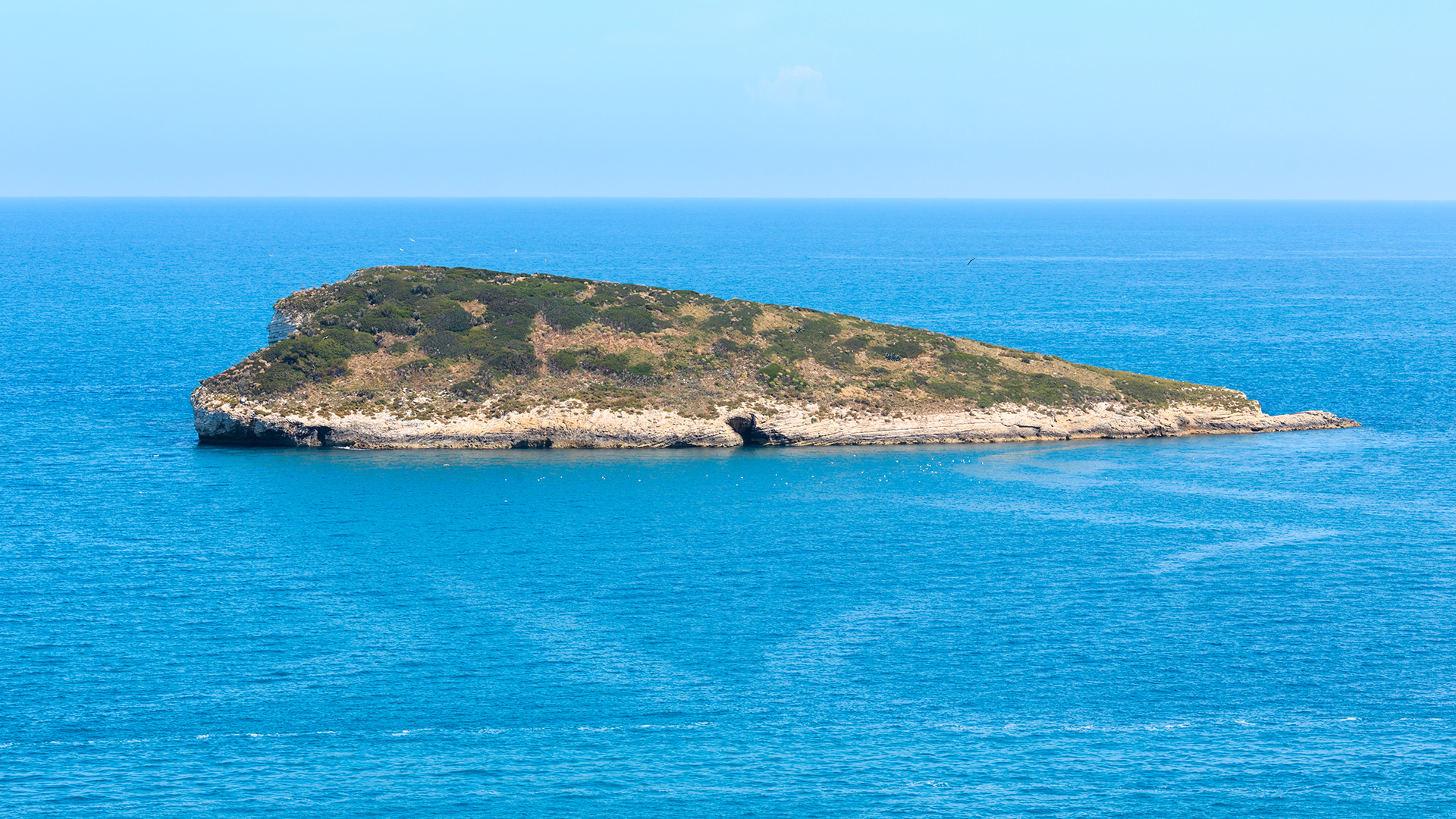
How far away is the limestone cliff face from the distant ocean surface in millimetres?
1950

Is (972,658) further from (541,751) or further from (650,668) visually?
(541,751)

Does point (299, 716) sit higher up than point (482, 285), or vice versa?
point (482, 285)

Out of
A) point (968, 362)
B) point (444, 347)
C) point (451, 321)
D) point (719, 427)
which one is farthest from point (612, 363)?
point (968, 362)

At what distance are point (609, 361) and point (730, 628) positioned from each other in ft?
136

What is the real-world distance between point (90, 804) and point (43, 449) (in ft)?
165

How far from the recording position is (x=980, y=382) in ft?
292

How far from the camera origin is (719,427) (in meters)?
82.4

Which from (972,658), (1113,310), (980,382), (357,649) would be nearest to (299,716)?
(357,649)

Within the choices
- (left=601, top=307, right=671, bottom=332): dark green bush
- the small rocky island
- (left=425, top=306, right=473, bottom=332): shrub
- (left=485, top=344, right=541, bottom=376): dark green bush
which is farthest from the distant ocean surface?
(left=601, top=307, right=671, bottom=332): dark green bush

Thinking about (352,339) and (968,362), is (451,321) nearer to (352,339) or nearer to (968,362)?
(352,339)

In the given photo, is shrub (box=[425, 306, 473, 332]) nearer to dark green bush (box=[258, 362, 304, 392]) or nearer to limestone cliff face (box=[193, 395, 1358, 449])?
dark green bush (box=[258, 362, 304, 392])

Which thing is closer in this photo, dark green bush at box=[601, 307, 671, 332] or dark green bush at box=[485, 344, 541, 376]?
dark green bush at box=[485, 344, 541, 376]

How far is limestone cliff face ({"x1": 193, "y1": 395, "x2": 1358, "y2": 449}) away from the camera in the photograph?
7969cm

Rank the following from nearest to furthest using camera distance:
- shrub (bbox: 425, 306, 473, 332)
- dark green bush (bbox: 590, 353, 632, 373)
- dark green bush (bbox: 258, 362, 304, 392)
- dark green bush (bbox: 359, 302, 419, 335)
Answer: dark green bush (bbox: 258, 362, 304, 392)
dark green bush (bbox: 590, 353, 632, 373)
dark green bush (bbox: 359, 302, 419, 335)
shrub (bbox: 425, 306, 473, 332)
